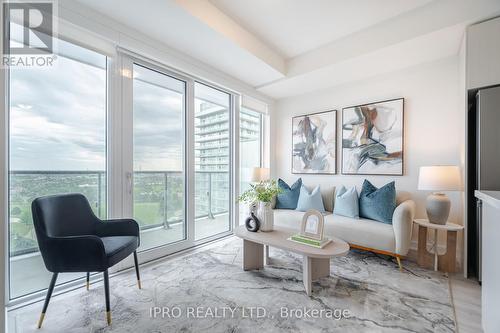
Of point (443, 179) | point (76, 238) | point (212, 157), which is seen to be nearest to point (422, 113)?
point (443, 179)

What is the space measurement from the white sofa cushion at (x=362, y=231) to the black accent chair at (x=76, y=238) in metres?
2.12

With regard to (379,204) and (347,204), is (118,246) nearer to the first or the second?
(347,204)

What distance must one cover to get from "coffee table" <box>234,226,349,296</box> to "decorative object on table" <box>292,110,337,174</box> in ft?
5.76

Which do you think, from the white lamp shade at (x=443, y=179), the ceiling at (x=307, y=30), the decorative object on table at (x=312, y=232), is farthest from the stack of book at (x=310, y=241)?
the ceiling at (x=307, y=30)

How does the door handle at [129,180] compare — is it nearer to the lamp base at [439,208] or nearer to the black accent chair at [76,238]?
the black accent chair at [76,238]

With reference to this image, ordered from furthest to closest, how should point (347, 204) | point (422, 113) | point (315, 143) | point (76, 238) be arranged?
point (315, 143) → point (347, 204) → point (422, 113) → point (76, 238)

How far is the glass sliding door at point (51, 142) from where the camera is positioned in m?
1.87

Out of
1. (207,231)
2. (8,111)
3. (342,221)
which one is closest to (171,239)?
(207,231)

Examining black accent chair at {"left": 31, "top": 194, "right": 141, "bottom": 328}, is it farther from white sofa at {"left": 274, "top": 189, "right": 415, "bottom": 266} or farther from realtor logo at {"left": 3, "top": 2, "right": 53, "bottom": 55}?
white sofa at {"left": 274, "top": 189, "right": 415, "bottom": 266}

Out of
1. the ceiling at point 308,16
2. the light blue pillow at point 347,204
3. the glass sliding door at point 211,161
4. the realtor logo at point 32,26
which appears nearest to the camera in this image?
the realtor logo at point 32,26

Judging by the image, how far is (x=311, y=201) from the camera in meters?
3.43

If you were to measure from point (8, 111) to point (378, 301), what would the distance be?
130 inches

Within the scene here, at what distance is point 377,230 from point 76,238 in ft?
9.19

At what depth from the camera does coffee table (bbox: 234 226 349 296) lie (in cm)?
189
